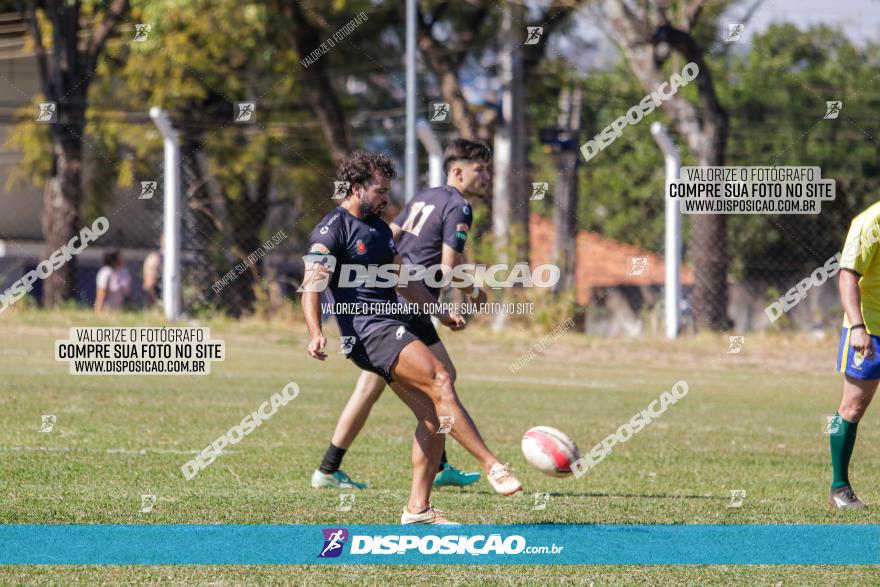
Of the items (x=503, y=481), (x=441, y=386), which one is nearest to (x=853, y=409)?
(x=503, y=481)

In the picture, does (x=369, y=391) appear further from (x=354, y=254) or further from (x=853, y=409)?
(x=853, y=409)

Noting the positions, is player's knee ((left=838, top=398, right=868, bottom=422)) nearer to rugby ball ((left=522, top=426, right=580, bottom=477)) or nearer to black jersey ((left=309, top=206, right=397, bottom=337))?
rugby ball ((left=522, top=426, right=580, bottom=477))

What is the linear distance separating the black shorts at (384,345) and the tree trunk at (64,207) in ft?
61.4

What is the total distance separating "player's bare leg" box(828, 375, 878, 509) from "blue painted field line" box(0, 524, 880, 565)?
1.48 m

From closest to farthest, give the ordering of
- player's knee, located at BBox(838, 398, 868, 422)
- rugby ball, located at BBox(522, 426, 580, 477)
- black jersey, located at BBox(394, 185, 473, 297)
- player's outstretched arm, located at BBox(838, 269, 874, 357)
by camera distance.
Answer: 1. rugby ball, located at BBox(522, 426, 580, 477)
2. player's outstretched arm, located at BBox(838, 269, 874, 357)
3. player's knee, located at BBox(838, 398, 868, 422)
4. black jersey, located at BBox(394, 185, 473, 297)

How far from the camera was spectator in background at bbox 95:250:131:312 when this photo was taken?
2634 cm

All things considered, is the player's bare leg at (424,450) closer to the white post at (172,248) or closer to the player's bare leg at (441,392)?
the player's bare leg at (441,392)

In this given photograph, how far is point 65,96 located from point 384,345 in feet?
68.5

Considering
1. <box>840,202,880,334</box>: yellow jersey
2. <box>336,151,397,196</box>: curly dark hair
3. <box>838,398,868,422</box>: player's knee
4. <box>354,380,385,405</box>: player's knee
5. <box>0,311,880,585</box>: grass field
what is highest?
<box>336,151,397,196</box>: curly dark hair

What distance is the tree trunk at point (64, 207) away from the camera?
25.1 meters

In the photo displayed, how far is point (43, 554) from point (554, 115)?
3341cm

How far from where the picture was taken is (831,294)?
35.2m

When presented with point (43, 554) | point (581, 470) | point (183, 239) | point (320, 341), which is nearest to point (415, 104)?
point (183, 239)

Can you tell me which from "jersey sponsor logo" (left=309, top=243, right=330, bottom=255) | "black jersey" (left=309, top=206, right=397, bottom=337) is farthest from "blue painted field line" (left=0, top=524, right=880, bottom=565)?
"jersey sponsor logo" (left=309, top=243, right=330, bottom=255)
